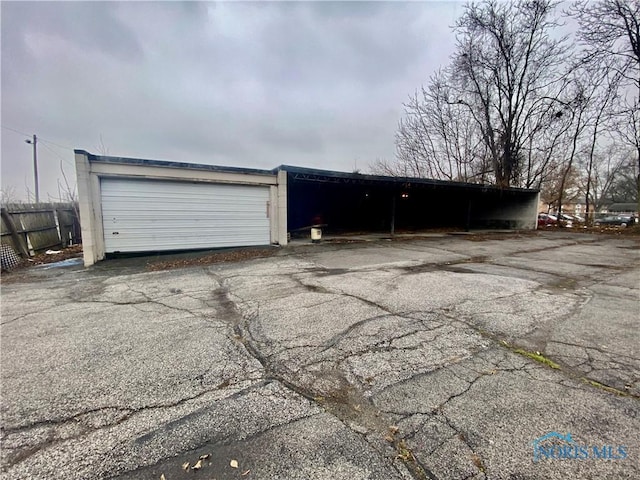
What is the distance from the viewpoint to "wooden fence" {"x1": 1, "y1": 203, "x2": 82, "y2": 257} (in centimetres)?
800

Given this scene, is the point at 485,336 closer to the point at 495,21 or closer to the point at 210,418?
the point at 210,418

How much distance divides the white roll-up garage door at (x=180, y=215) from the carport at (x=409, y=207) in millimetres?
5532

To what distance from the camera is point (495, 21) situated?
18.5m

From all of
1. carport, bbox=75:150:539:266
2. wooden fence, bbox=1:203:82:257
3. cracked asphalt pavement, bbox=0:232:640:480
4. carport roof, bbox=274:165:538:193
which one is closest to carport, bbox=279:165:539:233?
carport roof, bbox=274:165:538:193

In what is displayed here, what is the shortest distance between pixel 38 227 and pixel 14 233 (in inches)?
52.1

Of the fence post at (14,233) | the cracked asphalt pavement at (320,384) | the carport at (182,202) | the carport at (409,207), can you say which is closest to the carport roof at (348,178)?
the carport at (182,202)

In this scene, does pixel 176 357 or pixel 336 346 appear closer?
pixel 176 357

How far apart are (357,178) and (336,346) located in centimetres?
954

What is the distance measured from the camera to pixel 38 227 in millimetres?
9234

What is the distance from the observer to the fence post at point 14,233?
7.78 metres

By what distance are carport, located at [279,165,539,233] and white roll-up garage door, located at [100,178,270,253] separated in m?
5.53

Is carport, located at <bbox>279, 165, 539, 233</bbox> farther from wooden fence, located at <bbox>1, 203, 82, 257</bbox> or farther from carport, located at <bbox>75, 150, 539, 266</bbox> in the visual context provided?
wooden fence, located at <bbox>1, 203, 82, 257</bbox>

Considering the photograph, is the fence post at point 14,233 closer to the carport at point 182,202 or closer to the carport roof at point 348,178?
the carport at point 182,202

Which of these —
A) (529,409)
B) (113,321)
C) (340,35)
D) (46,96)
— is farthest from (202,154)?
(529,409)
